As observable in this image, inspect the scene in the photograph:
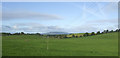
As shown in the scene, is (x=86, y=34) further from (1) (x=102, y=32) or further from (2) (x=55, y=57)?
(2) (x=55, y=57)

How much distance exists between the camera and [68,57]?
74.3ft

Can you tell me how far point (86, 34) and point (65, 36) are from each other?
19908 mm

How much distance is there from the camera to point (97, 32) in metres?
139

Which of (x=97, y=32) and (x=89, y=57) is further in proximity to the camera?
(x=97, y=32)

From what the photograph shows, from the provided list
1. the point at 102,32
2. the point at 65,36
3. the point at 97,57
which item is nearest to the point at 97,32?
the point at 102,32

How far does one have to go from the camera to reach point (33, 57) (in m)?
22.5

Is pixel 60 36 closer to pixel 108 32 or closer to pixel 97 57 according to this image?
pixel 108 32

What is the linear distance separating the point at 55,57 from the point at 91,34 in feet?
385

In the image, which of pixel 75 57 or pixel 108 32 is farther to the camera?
pixel 108 32

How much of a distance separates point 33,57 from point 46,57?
79.9 inches

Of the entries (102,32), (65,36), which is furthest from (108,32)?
(65,36)

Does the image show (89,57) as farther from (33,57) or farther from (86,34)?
(86,34)

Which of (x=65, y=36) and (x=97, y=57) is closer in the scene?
(x=97, y=57)

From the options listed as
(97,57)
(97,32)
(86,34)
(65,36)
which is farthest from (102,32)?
(97,57)
